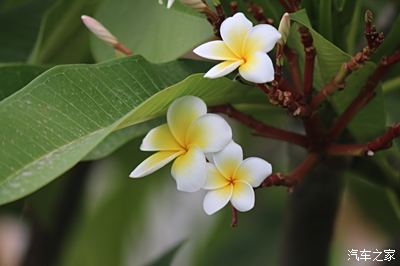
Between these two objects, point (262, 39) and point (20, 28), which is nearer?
point (262, 39)

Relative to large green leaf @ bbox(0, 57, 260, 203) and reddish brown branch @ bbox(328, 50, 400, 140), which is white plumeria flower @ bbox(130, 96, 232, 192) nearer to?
large green leaf @ bbox(0, 57, 260, 203)

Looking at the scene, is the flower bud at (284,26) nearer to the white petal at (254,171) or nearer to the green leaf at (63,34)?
the white petal at (254,171)

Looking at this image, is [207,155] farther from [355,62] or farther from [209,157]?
[355,62]

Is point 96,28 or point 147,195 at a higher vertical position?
point 96,28

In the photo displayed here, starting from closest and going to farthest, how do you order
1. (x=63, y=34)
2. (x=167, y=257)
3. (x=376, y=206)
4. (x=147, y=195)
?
(x=63, y=34)
(x=167, y=257)
(x=376, y=206)
(x=147, y=195)

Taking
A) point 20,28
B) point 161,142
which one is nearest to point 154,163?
point 161,142

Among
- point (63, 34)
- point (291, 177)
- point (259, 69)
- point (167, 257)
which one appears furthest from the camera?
point (167, 257)

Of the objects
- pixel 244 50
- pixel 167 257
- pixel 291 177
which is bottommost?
pixel 167 257

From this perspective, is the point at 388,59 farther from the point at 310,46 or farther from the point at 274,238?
the point at 274,238
